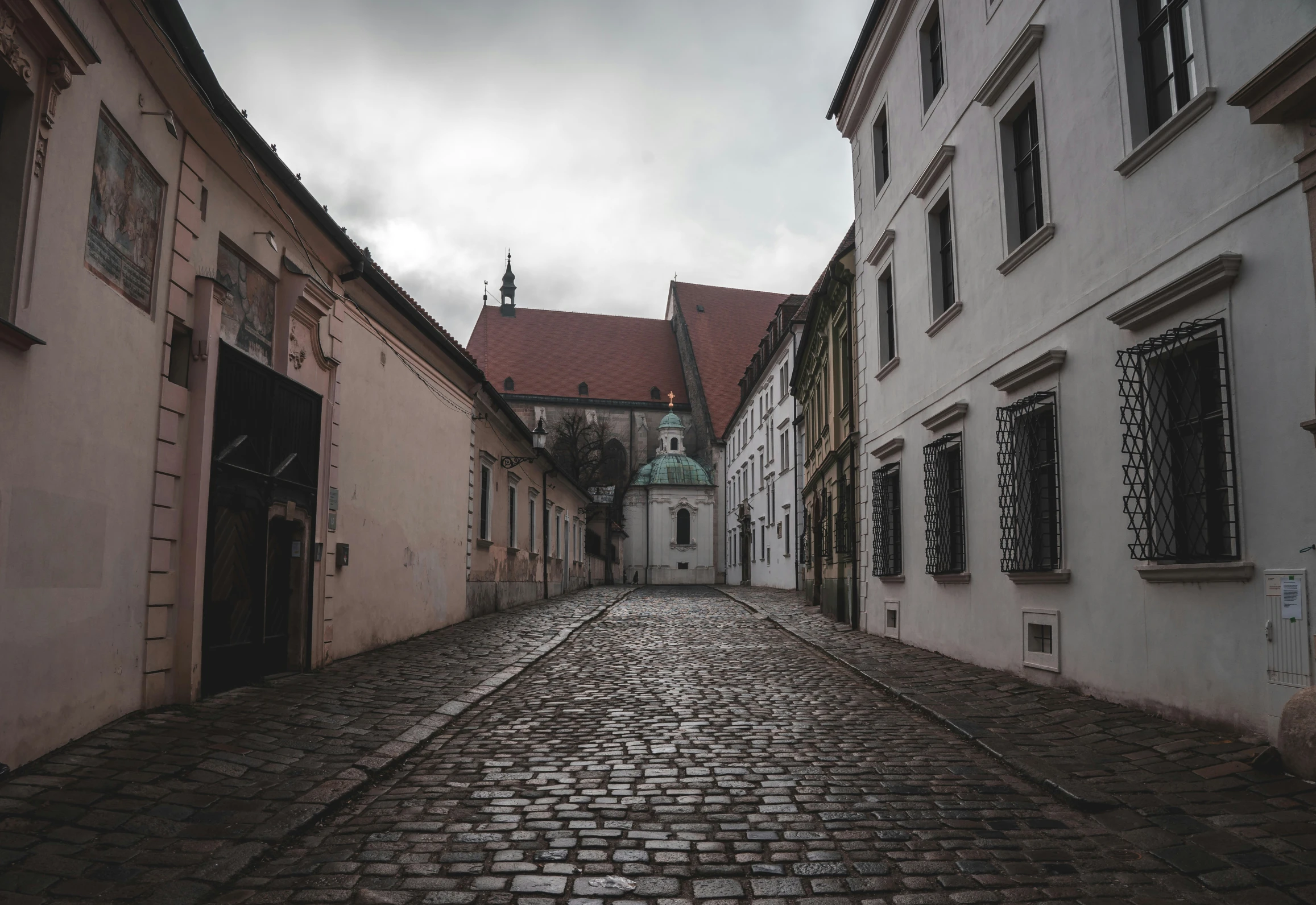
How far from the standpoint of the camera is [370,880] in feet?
13.4

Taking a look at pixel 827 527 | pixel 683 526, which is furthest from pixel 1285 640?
pixel 683 526

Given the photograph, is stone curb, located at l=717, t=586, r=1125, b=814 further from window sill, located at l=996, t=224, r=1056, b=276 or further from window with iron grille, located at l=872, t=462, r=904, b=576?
window with iron grille, located at l=872, t=462, r=904, b=576

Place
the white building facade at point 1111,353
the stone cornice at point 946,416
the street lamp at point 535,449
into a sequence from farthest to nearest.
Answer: the street lamp at point 535,449
the stone cornice at point 946,416
the white building facade at point 1111,353

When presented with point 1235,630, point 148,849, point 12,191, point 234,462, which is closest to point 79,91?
point 12,191

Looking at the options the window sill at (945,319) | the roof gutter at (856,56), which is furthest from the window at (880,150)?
the window sill at (945,319)

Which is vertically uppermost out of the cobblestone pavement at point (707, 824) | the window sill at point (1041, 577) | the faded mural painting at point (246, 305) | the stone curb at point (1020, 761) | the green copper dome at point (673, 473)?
the green copper dome at point (673, 473)

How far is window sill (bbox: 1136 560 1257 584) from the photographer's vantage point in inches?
247

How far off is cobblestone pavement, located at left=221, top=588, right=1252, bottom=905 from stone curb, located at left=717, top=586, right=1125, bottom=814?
6cm

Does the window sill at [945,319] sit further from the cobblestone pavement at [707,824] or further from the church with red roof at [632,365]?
the church with red roof at [632,365]

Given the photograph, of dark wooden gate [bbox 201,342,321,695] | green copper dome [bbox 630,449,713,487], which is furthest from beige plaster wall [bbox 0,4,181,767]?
green copper dome [bbox 630,449,713,487]

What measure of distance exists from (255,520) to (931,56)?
34.0 ft

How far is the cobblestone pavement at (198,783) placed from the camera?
162 inches

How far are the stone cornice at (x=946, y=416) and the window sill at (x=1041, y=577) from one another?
2151 mm

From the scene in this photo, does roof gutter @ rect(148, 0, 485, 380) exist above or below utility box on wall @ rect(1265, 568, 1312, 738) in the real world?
above
